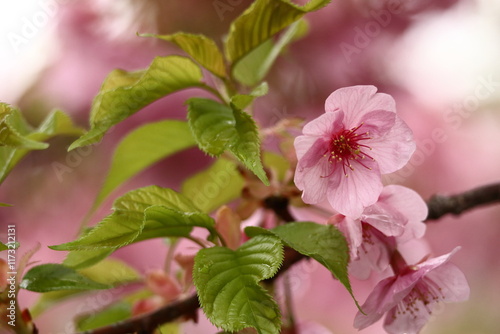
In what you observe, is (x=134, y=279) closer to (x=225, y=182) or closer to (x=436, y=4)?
(x=225, y=182)

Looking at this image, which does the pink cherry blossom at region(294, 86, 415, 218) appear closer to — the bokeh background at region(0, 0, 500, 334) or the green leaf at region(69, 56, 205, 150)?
the green leaf at region(69, 56, 205, 150)

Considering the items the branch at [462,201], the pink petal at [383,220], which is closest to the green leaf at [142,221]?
the pink petal at [383,220]

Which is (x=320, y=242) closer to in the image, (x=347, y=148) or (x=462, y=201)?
(x=347, y=148)

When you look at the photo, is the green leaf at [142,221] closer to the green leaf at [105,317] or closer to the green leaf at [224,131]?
the green leaf at [224,131]

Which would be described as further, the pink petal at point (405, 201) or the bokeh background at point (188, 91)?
the bokeh background at point (188, 91)

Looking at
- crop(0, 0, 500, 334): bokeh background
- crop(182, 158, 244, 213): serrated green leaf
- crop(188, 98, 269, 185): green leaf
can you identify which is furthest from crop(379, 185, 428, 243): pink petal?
crop(0, 0, 500, 334): bokeh background

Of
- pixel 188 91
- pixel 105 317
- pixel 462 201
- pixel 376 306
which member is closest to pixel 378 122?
pixel 376 306
